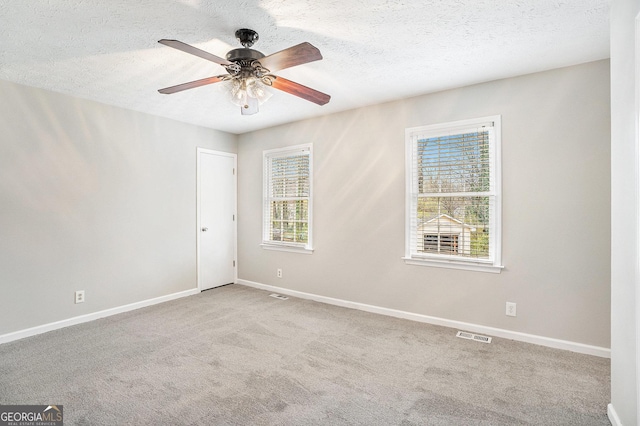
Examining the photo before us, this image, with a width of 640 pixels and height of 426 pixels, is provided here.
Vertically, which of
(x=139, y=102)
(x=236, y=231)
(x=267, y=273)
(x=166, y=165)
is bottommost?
(x=267, y=273)

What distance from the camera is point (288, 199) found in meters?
4.78

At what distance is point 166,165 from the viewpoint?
173 inches

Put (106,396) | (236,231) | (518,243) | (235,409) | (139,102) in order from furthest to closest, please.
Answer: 1. (236,231)
2. (139,102)
3. (518,243)
4. (106,396)
5. (235,409)

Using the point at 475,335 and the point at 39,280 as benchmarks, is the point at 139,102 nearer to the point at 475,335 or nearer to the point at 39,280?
the point at 39,280

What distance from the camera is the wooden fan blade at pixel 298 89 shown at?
2.37m

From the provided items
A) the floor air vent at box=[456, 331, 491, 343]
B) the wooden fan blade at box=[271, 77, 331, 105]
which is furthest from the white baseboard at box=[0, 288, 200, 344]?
the floor air vent at box=[456, 331, 491, 343]

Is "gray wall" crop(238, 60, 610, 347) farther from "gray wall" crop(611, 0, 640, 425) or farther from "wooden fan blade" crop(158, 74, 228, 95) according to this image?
"wooden fan blade" crop(158, 74, 228, 95)

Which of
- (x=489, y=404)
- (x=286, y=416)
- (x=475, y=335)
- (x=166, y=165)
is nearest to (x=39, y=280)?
(x=166, y=165)

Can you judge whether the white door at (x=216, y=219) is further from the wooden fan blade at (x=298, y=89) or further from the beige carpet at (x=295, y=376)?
the wooden fan blade at (x=298, y=89)

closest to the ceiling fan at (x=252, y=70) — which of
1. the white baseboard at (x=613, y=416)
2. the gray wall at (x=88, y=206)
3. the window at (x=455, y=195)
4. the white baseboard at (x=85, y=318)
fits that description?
the window at (x=455, y=195)

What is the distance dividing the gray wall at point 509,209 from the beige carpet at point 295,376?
1.16ft

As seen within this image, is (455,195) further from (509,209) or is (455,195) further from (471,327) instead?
(471,327)

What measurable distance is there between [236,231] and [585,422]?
183 inches

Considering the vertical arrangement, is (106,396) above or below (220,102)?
below
